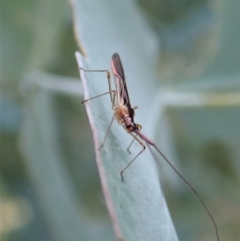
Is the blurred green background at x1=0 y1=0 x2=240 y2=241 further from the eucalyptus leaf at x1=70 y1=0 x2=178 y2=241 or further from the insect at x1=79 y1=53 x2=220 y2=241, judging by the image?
the insect at x1=79 y1=53 x2=220 y2=241

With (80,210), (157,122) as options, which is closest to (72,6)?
(157,122)

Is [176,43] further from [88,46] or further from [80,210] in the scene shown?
[88,46]

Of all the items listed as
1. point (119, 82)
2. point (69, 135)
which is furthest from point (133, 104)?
point (69, 135)

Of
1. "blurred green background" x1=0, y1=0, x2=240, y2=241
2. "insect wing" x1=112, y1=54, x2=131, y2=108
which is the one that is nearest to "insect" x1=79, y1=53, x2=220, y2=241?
"insect wing" x1=112, y1=54, x2=131, y2=108

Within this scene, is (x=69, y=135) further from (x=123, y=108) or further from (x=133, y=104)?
(x=123, y=108)

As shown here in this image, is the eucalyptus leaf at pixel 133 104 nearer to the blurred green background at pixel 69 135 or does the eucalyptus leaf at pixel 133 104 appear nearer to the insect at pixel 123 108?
the insect at pixel 123 108

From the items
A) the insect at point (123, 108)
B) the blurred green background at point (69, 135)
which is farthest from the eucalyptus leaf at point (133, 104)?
the blurred green background at point (69, 135)

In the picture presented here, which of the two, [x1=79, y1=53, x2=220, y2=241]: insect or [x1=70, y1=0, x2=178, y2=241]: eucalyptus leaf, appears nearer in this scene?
[x1=70, y1=0, x2=178, y2=241]: eucalyptus leaf

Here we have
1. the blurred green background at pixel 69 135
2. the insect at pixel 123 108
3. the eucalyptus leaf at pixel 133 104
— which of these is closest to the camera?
the eucalyptus leaf at pixel 133 104
